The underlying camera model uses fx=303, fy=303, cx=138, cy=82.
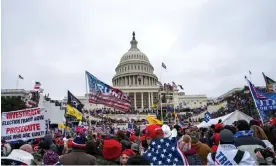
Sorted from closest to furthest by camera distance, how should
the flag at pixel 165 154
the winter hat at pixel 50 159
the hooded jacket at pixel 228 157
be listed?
the hooded jacket at pixel 228 157, the flag at pixel 165 154, the winter hat at pixel 50 159

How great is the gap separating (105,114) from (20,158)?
6212 centimetres

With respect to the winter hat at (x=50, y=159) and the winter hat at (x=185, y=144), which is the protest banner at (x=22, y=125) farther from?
the winter hat at (x=185, y=144)

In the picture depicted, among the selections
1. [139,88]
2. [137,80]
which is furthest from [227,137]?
[137,80]

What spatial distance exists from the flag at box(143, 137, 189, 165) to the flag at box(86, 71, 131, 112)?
14.1 m

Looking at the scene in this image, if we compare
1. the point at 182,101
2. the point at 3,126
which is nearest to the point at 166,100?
the point at 182,101

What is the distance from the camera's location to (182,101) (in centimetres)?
10462

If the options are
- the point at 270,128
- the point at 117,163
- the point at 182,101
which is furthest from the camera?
the point at 182,101

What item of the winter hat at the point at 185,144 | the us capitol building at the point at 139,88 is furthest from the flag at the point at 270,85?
the us capitol building at the point at 139,88

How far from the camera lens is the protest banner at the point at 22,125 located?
348 inches

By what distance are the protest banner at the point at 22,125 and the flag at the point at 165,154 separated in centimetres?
536

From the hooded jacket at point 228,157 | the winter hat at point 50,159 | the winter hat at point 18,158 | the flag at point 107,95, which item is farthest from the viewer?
the flag at point 107,95

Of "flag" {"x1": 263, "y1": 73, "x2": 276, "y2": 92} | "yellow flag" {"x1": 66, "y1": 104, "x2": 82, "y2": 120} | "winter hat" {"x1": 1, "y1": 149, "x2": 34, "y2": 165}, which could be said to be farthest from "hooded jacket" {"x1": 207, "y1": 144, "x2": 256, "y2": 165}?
"yellow flag" {"x1": 66, "y1": 104, "x2": 82, "y2": 120}

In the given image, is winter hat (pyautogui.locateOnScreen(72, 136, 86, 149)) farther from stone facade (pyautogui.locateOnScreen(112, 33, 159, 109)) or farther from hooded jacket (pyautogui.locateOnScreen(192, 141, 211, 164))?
stone facade (pyautogui.locateOnScreen(112, 33, 159, 109))

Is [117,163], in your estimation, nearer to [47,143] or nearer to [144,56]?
[47,143]
